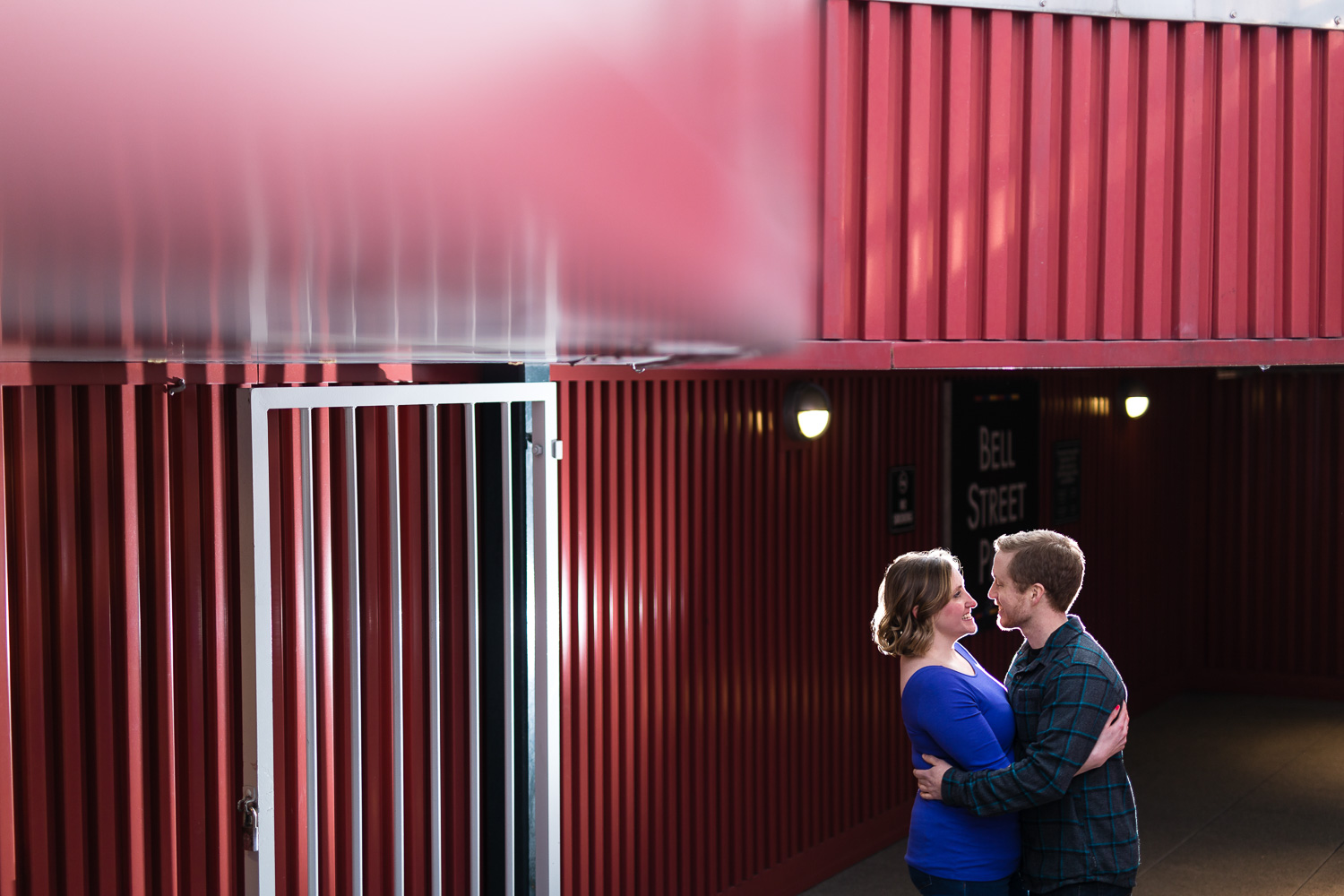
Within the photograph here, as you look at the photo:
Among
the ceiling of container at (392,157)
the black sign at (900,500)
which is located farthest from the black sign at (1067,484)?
the ceiling of container at (392,157)

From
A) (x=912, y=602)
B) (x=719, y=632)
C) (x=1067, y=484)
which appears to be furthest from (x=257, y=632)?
(x=1067, y=484)

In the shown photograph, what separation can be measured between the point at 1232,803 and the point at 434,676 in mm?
4858

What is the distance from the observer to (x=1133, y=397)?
828cm

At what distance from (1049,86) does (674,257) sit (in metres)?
2.84

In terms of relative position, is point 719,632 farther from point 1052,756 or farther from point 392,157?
point 392,157

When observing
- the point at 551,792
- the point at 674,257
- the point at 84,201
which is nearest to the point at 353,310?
the point at 674,257

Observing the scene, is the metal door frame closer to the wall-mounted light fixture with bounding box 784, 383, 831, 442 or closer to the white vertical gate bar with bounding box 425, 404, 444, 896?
the white vertical gate bar with bounding box 425, 404, 444, 896

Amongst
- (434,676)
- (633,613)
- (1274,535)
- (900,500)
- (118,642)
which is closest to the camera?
(118,642)

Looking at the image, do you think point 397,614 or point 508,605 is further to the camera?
point 508,605

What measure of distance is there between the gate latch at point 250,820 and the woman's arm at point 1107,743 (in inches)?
75.4

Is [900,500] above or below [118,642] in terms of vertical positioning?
above

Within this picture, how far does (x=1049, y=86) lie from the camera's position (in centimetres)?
349

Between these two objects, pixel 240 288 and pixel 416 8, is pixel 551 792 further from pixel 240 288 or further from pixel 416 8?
pixel 416 8

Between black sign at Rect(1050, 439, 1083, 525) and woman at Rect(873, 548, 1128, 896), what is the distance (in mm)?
4973
